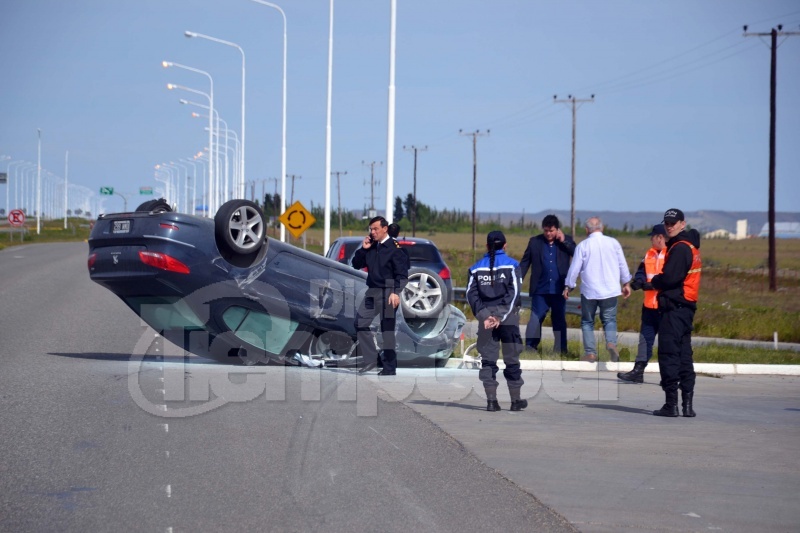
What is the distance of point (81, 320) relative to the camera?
19250 millimetres

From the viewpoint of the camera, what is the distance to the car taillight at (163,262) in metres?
12.5

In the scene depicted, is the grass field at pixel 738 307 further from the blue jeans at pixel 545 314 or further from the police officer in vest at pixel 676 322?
the police officer in vest at pixel 676 322

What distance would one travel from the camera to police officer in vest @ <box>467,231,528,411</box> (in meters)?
10.7

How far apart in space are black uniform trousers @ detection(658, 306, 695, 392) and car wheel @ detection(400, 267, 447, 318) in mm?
4235

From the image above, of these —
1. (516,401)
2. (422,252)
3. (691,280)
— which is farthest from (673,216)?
(422,252)

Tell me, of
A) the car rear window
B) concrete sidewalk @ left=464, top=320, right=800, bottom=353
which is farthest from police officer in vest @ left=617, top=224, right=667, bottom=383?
the car rear window

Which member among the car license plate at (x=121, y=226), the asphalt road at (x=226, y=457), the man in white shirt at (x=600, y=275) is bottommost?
the asphalt road at (x=226, y=457)

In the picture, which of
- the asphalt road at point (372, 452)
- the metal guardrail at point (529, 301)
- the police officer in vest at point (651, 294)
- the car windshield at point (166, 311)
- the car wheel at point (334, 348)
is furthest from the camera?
the metal guardrail at point (529, 301)

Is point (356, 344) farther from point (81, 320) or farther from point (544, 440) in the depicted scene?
point (81, 320)

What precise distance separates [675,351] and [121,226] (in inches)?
251

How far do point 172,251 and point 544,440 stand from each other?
5274mm

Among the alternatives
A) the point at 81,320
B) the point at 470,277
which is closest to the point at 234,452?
the point at 470,277

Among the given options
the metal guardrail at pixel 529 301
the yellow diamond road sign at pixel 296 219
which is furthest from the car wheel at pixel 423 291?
the yellow diamond road sign at pixel 296 219

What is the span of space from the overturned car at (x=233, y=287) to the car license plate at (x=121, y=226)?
14 millimetres
